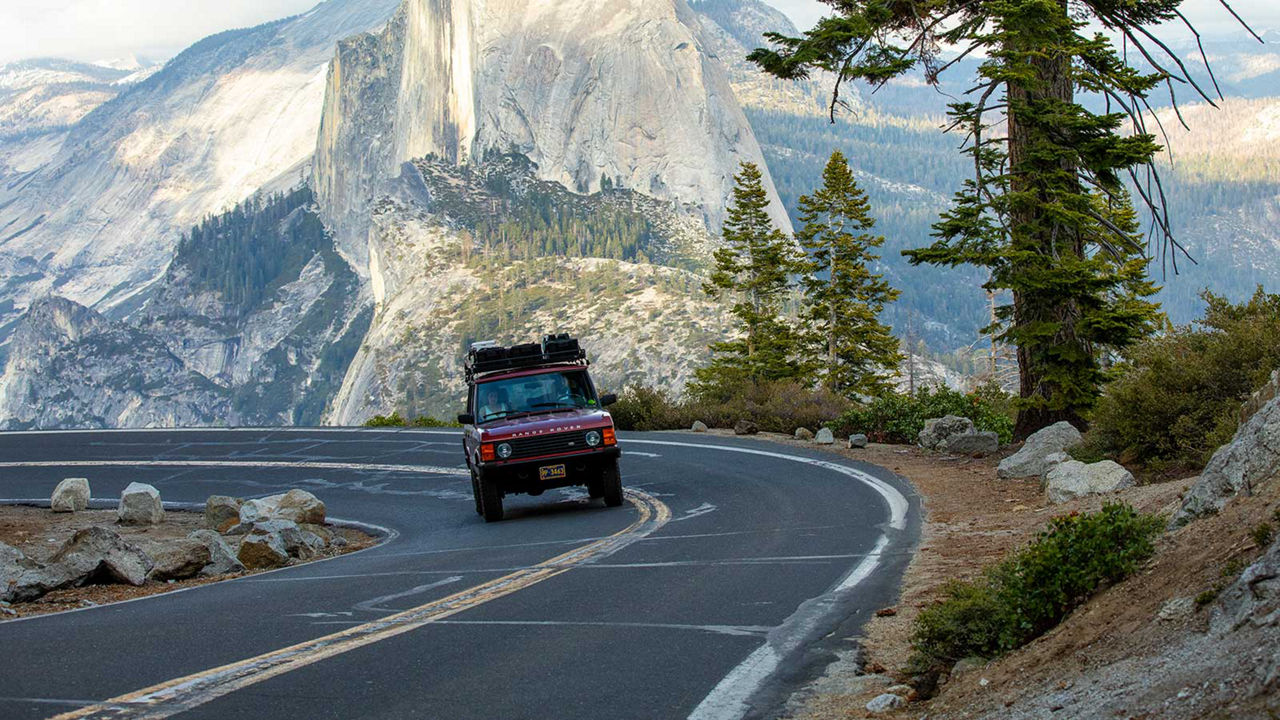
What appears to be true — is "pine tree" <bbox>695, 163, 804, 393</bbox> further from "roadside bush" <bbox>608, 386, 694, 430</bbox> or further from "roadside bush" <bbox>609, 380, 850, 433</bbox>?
"roadside bush" <bbox>608, 386, 694, 430</bbox>

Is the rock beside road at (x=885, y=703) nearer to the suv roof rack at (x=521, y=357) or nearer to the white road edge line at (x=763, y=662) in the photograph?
the white road edge line at (x=763, y=662)

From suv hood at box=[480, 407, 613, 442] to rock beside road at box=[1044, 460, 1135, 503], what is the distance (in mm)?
5612

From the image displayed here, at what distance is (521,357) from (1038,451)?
726cm

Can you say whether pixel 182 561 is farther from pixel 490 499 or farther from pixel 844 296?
pixel 844 296

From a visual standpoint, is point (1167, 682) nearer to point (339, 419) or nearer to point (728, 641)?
point (728, 641)

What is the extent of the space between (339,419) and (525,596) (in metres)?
178

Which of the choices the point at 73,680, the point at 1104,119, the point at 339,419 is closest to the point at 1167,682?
the point at 73,680

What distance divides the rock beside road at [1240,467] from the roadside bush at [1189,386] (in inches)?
169

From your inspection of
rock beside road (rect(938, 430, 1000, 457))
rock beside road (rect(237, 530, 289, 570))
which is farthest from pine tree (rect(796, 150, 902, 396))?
rock beside road (rect(237, 530, 289, 570))

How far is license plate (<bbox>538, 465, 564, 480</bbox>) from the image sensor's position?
15125 millimetres

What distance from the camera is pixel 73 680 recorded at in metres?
6.33

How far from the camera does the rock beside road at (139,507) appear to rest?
18797 millimetres

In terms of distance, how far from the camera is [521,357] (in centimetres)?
1658

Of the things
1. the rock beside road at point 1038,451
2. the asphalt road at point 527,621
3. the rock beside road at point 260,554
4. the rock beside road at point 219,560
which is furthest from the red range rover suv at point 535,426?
the rock beside road at point 1038,451
